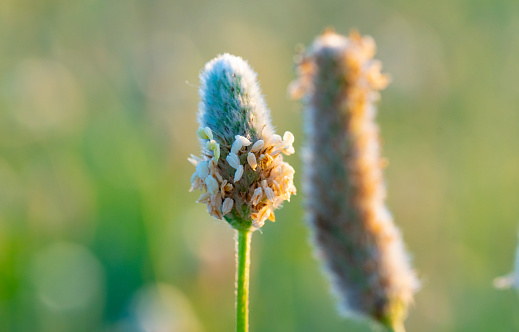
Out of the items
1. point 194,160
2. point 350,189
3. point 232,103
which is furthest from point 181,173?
point 232,103

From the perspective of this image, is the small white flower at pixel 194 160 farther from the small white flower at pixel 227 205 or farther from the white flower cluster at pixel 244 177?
the small white flower at pixel 227 205

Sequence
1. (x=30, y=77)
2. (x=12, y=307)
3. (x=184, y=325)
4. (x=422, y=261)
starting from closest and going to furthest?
1. (x=184, y=325)
2. (x=12, y=307)
3. (x=422, y=261)
4. (x=30, y=77)

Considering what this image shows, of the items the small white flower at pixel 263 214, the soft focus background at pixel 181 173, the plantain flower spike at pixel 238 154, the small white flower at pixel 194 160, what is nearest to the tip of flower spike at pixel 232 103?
the plantain flower spike at pixel 238 154

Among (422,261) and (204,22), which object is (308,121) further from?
(204,22)

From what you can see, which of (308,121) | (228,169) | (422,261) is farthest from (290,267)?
(228,169)

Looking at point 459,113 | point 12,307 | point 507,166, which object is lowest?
point 12,307

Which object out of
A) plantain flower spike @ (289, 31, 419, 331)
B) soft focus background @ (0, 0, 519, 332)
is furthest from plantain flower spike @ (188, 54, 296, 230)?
soft focus background @ (0, 0, 519, 332)

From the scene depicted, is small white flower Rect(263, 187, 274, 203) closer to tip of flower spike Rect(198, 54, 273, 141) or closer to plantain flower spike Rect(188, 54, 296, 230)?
plantain flower spike Rect(188, 54, 296, 230)
